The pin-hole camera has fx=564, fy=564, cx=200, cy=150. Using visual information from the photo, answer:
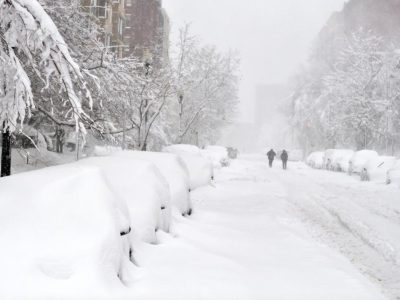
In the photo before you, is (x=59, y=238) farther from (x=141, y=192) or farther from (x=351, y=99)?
(x=351, y=99)

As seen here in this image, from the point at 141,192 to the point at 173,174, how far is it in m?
3.75

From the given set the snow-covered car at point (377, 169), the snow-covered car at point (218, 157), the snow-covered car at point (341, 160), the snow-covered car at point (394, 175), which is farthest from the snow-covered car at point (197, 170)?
the snow-covered car at point (341, 160)

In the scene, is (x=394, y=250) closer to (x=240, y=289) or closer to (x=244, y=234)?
(x=244, y=234)

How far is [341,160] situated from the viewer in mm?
35500

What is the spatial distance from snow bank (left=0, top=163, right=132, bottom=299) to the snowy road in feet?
1.78

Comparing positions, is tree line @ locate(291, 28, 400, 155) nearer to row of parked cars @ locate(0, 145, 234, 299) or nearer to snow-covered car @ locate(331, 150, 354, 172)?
snow-covered car @ locate(331, 150, 354, 172)

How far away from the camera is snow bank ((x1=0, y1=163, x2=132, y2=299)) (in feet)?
14.6

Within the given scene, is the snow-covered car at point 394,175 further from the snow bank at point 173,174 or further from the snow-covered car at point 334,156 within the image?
the snow bank at point 173,174

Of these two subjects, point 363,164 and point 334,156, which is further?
point 334,156

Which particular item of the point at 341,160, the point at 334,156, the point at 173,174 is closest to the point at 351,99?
the point at 334,156

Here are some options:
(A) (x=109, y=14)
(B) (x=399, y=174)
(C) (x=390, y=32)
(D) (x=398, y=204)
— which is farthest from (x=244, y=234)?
(C) (x=390, y=32)

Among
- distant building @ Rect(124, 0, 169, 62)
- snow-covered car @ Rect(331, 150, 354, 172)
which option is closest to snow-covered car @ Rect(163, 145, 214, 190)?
snow-covered car @ Rect(331, 150, 354, 172)

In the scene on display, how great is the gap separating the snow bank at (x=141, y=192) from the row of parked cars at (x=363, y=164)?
52.0 feet

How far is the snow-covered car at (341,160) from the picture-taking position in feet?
114
